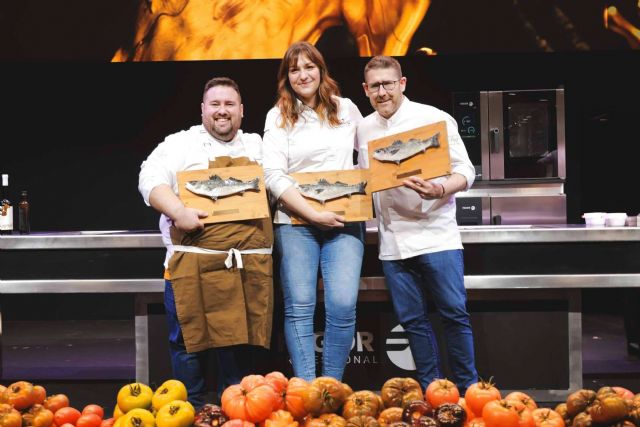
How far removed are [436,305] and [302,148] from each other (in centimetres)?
88

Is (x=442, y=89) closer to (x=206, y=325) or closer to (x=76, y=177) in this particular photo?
(x=76, y=177)

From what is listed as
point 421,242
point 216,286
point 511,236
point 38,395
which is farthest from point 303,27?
point 38,395

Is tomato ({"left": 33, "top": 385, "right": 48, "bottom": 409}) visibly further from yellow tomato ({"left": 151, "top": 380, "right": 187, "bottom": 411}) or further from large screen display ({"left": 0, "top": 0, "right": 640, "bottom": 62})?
large screen display ({"left": 0, "top": 0, "right": 640, "bottom": 62})

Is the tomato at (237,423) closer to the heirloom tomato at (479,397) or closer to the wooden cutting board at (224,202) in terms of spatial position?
the heirloom tomato at (479,397)

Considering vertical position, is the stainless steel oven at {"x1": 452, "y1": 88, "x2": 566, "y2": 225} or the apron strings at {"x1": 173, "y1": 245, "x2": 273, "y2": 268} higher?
the stainless steel oven at {"x1": 452, "y1": 88, "x2": 566, "y2": 225}

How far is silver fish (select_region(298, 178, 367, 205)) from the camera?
Result: 2771 mm

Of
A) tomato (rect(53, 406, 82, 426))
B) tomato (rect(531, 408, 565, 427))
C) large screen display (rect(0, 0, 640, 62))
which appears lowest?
tomato (rect(53, 406, 82, 426))

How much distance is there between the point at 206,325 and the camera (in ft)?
9.18

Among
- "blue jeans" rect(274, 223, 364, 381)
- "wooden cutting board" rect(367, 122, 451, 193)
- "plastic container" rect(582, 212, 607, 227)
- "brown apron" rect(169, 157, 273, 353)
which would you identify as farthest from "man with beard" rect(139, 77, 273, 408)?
"plastic container" rect(582, 212, 607, 227)

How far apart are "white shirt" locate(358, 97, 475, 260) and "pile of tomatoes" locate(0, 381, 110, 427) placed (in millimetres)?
1504

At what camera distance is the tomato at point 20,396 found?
1710 mm

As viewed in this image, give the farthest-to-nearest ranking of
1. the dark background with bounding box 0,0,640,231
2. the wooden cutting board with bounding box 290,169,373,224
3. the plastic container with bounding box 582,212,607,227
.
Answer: the dark background with bounding box 0,0,640,231 < the plastic container with bounding box 582,212,607,227 < the wooden cutting board with bounding box 290,169,373,224

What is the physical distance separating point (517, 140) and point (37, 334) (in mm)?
4795

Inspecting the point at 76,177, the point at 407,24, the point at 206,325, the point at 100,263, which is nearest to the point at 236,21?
the point at 407,24
